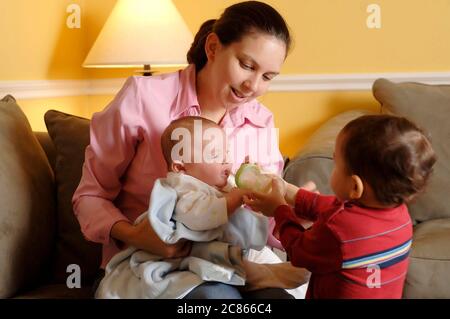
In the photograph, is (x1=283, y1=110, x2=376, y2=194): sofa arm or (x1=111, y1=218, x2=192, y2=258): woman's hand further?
(x1=283, y1=110, x2=376, y2=194): sofa arm

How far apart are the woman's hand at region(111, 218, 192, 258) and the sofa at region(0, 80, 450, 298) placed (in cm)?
27

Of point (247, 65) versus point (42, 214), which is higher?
point (247, 65)

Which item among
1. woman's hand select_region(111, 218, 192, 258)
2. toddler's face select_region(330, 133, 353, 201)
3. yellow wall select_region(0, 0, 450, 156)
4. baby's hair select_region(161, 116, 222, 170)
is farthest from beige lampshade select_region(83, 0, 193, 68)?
toddler's face select_region(330, 133, 353, 201)

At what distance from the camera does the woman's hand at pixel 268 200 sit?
1.14 m

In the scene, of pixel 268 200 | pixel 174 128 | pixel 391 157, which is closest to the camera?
pixel 391 157

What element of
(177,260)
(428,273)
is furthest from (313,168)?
(177,260)

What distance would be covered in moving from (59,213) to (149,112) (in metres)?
0.40

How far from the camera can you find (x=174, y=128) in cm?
125

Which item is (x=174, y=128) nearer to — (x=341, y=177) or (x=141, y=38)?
(x=341, y=177)

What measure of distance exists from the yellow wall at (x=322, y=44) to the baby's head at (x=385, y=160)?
1496 mm

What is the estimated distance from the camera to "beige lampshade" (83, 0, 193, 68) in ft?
7.09

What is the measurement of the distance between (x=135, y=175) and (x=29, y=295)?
1.19 ft

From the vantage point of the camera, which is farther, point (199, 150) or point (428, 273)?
point (428, 273)

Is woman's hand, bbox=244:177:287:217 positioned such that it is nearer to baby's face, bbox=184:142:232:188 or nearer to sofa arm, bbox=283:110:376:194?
baby's face, bbox=184:142:232:188
